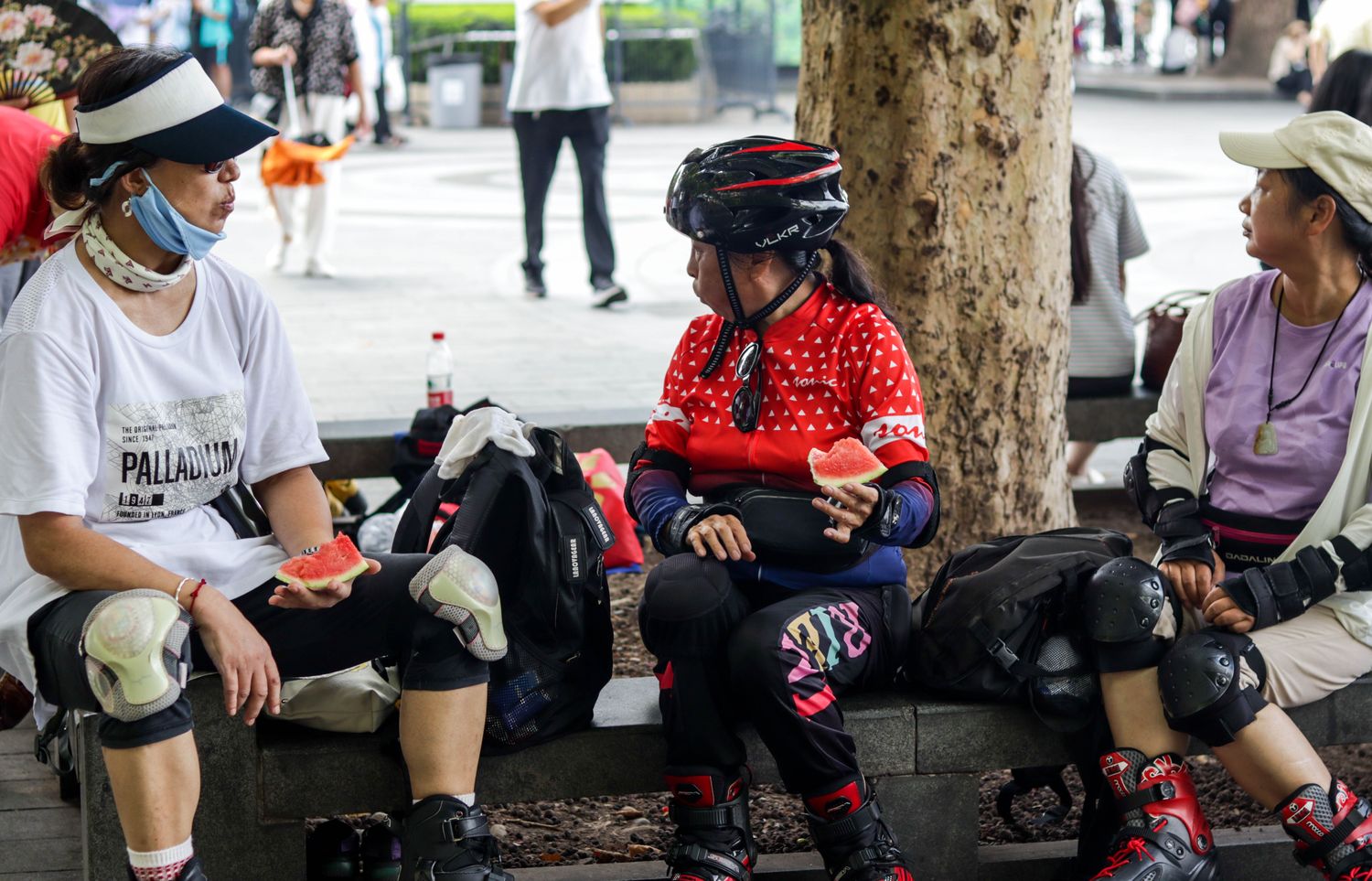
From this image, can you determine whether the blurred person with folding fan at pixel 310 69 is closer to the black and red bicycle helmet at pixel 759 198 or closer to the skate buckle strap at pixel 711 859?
the black and red bicycle helmet at pixel 759 198

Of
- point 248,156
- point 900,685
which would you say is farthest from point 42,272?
point 248,156

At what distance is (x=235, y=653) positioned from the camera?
3.02 metres

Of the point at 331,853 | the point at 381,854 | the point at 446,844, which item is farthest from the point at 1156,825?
the point at 331,853

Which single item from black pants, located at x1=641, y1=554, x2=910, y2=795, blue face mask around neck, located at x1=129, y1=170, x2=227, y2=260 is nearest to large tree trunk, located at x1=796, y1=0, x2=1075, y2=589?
black pants, located at x1=641, y1=554, x2=910, y2=795

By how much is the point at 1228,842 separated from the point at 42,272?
109 inches

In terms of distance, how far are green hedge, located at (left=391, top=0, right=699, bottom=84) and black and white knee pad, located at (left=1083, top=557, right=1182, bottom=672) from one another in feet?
70.6

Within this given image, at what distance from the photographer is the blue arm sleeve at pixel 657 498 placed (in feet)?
11.3

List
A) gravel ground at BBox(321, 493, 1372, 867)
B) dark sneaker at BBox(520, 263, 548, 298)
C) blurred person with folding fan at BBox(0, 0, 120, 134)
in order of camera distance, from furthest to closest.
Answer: dark sneaker at BBox(520, 263, 548, 298) → blurred person with folding fan at BBox(0, 0, 120, 134) → gravel ground at BBox(321, 493, 1372, 867)

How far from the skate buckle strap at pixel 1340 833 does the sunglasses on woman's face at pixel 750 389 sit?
1.39 metres

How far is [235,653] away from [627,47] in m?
22.3

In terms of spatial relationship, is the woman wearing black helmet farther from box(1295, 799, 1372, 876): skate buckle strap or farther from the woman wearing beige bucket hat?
box(1295, 799, 1372, 876): skate buckle strap

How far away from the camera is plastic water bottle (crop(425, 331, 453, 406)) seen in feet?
18.3

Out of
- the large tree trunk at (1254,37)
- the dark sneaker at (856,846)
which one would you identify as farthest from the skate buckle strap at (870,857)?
the large tree trunk at (1254,37)

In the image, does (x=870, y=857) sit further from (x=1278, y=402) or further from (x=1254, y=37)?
(x=1254, y=37)
